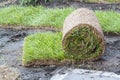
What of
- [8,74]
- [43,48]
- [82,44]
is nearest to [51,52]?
[43,48]

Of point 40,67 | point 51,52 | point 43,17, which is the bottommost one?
point 40,67

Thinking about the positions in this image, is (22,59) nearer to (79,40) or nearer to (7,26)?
(79,40)

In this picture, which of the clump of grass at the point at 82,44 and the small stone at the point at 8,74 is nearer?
the small stone at the point at 8,74

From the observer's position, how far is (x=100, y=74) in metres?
5.62

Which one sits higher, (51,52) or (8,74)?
(51,52)

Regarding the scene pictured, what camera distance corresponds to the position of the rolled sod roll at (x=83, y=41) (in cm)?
603

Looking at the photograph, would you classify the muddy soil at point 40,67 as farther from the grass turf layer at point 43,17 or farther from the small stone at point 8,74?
the grass turf layer at point 43,17

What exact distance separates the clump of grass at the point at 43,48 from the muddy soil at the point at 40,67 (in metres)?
0.17

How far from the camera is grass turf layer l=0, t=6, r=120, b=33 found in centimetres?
Answer: 780

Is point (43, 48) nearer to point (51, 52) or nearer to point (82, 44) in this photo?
point (51, 52)

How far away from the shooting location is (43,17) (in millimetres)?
8586

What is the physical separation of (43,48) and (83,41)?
77 centimetres

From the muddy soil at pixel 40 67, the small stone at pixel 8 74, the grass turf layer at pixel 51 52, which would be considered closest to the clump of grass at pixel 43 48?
the grass turf layer at pixel 51 52

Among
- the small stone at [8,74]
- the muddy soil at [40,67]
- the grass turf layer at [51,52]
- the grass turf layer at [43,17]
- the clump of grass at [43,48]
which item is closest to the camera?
the small stone at [8,74]
